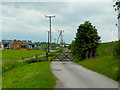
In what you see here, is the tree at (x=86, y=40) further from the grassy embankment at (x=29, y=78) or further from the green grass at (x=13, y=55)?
the green grass at (x=13, y=55)

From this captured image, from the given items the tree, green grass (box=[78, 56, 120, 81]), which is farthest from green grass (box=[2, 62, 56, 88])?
the tree

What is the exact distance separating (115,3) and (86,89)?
5998 mm

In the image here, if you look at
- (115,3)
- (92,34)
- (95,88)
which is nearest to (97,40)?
(92,34)

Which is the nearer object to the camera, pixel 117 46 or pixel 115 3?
pixel 115 3

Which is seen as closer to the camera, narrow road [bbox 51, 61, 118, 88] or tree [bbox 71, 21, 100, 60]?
narrow road [bbox 51, 61, 118, 88]

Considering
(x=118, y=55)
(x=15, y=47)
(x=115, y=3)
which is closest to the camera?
(x=115, y=3)

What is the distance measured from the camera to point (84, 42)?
32.4m

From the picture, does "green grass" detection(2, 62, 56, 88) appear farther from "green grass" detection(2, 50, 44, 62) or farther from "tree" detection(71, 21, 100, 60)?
"green grass" detection(2, 50, 44, 62)

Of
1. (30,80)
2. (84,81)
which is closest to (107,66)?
(84,81)

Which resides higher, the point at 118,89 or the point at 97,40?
the point at 97,40

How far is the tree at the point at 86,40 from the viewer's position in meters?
32.0

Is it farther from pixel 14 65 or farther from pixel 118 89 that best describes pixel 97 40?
pixel 118 89

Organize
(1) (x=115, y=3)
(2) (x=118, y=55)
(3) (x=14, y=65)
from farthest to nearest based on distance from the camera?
(3) (x=14, y=65) < (2) (x=118, y=55) < (1) (x=115, y=3)

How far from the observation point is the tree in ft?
105
